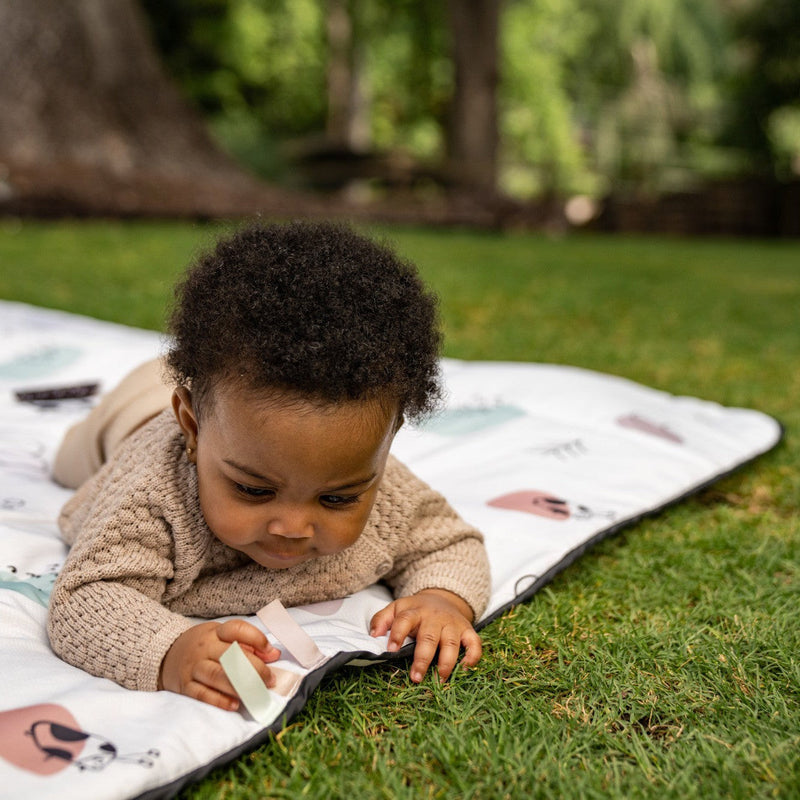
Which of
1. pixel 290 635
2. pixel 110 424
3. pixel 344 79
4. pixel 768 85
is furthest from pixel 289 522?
pixel 344 79

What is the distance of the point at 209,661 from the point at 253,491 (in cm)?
26

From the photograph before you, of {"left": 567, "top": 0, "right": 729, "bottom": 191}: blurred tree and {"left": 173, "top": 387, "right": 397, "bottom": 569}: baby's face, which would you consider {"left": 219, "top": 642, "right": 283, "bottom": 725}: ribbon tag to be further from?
{"left": 567, "top": 0, "right": 729, "bottom": 191}: blurred tree

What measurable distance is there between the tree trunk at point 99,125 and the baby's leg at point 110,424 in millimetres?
7223

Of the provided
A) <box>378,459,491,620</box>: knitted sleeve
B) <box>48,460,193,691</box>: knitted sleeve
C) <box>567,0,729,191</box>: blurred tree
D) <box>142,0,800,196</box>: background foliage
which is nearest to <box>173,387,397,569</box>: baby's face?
<box>48,460,193,691</box>: knitted sleeve

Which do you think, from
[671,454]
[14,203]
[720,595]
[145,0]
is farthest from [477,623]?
[145,0]

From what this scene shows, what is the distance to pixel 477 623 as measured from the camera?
5.64 feet

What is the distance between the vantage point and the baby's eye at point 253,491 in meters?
1.42

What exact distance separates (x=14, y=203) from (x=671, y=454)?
7718 millimetres

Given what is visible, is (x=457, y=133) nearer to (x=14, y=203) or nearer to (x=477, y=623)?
(x=14, y=203)

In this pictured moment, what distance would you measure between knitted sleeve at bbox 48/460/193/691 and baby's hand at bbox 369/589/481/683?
35cm

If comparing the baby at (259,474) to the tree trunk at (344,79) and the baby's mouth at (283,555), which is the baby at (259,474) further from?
the tree trunk at (344,79)

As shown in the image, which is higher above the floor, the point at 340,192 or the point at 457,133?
the point at 457,133

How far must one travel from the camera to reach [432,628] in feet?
5.23

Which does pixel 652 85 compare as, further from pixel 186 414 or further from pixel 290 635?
pixel 290 635
